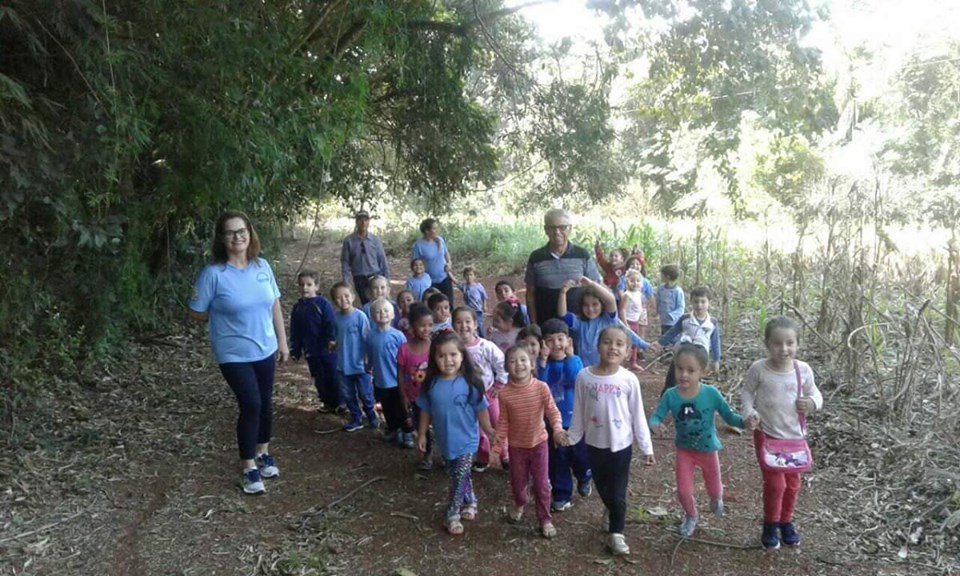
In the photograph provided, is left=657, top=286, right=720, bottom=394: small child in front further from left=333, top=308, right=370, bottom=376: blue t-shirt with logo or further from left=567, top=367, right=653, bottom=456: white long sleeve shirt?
left=333, top=308, right=370, bottom=376: blue t-shirt with logo

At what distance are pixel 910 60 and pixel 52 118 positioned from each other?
73.9ft

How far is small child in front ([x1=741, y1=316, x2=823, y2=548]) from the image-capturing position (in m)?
3.66

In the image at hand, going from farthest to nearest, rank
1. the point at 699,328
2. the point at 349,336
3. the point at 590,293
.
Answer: the point at 699,328 < the point at 349,336 < the point at 590,293

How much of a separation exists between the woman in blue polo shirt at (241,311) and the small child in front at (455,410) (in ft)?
3.35

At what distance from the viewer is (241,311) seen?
420 centimetres

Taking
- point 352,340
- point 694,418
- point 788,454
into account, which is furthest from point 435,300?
point 788,454

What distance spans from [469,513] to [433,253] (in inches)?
161

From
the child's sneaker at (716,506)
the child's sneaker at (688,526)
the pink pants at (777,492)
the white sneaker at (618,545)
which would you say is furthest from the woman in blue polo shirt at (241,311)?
the pink pants at (777,492)

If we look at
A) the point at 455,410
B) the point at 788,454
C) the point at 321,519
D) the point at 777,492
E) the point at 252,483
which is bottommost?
the point at 321,519

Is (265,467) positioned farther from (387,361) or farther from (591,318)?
(591,318)

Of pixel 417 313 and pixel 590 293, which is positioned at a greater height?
pixel 590 293

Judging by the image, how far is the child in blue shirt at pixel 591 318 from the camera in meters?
4.75

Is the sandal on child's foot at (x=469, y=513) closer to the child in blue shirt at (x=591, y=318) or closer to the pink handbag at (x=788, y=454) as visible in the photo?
the child in blue shirt at (x=591, y=318)

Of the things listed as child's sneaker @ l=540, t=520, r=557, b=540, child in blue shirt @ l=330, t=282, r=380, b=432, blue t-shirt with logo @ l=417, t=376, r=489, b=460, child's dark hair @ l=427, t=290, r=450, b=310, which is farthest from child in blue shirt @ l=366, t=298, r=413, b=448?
child's sneaker @ l=540, t=520, r=557, b=540
